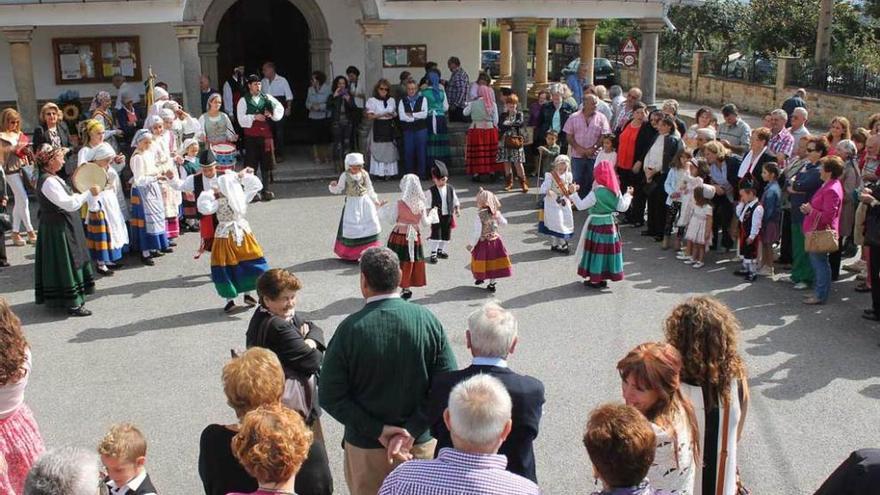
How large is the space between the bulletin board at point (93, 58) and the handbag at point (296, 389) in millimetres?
12845

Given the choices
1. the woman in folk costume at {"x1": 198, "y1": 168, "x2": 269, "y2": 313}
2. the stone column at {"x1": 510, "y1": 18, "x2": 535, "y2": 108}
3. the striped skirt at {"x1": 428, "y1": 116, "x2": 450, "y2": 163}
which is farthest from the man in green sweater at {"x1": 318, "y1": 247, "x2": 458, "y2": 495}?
the stone column at {"x1": 510, "y1": 18, "x2": 535, "y2": 108}

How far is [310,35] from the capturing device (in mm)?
17031

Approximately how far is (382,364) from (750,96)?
24.8 meters

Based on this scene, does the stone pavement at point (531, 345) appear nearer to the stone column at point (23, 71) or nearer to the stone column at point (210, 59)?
the stone column at point (23, 71)

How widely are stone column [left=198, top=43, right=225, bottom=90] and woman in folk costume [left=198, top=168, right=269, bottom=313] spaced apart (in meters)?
8.37

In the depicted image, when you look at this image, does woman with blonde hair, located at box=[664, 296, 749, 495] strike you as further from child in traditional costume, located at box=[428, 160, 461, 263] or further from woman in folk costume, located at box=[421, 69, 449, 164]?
woman in folk costume, located at box=[421, 69, 449, 164]

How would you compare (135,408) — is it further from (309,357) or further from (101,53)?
(101,53)

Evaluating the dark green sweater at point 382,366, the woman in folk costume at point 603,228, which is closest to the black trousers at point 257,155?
the woman in folk costume at point 603,228

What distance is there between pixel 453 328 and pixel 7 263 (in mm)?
5714

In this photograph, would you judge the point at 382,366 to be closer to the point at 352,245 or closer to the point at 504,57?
the point at 352,245

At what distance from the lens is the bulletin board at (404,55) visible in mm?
17859

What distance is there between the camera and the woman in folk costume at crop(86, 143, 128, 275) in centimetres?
988

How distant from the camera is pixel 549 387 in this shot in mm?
7152

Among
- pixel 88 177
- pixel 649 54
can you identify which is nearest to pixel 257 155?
pixel 88 177
